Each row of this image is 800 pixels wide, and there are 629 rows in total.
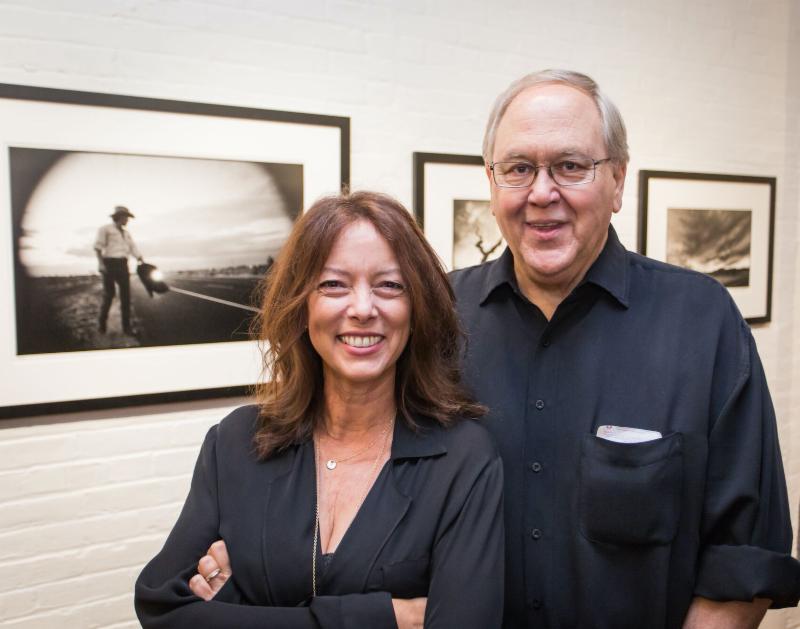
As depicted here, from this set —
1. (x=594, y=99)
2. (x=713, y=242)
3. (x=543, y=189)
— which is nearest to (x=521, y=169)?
(x=543, y=189)

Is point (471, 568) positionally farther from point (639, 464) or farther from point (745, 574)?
point (745, 574)

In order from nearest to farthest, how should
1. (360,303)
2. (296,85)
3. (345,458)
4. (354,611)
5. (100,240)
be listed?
(354,611)
(360,303)
(345,458)
(100,240)
(296,85)

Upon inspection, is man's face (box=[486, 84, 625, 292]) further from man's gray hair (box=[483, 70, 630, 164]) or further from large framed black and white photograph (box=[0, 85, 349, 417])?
large framed black and white photograph (box=[0, 85, 349, 417])

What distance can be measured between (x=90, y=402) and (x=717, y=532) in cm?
167

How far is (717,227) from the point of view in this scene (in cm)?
333

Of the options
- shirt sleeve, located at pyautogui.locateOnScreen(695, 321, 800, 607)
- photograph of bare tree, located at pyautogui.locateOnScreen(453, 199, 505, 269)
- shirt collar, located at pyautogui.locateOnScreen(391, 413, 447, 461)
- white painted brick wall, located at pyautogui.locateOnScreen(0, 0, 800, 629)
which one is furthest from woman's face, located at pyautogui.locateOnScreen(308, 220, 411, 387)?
photograph of bare tree, located at pyautogui.locateOnScreen(453, 199, 505, 269)

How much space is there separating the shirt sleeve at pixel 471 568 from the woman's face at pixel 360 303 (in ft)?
1.03

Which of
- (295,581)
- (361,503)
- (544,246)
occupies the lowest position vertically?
(295,581)

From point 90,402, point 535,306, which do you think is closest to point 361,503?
point 535,306

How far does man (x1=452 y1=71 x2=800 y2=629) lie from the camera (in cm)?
142

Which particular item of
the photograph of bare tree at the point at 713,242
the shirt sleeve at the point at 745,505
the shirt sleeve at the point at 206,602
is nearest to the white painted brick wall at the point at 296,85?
the photograph of bare tree at the point at 713,242

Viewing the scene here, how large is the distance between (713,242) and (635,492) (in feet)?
7.41

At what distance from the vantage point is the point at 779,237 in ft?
11.5

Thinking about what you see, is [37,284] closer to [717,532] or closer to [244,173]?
[244,173]
